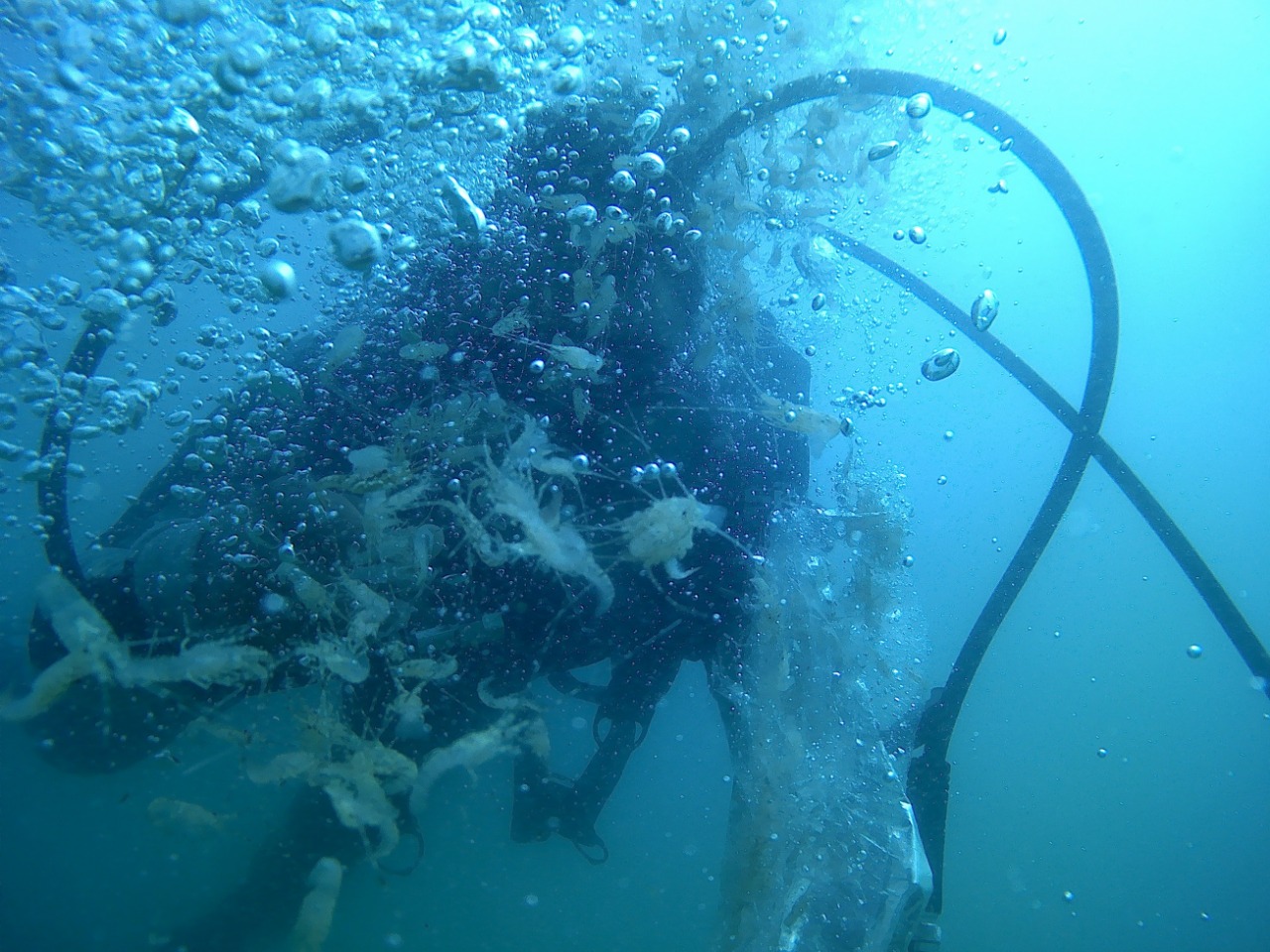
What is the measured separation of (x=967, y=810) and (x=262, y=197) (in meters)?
36.7

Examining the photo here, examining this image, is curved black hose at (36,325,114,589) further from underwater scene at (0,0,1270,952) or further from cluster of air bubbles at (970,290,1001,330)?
cluster of air bubbles at (970,290,1001,330)

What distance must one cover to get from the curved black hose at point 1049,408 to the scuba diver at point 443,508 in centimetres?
82

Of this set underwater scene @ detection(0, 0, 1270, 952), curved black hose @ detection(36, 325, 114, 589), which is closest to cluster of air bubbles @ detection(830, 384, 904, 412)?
underwater scene @ detection(0, 0, 1270, 952)

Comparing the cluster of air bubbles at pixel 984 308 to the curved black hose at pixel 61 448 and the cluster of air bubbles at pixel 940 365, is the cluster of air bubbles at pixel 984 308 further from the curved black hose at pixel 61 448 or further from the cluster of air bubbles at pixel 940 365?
the curved black hose at pixel 61 448

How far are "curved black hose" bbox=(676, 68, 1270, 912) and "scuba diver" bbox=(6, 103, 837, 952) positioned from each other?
0.82m

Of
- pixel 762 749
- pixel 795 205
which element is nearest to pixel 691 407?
pixel 795 205

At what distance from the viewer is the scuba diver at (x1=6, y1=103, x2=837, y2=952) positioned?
2.30m

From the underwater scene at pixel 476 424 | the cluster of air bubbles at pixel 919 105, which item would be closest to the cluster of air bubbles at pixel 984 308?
the underwater scene at pixel 476 424

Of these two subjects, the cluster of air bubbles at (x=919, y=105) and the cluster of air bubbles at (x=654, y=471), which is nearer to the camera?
the cluster of air bubbles at (x=654, y=471)

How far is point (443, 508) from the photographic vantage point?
2.38m

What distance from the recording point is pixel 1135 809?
33625 millimetres

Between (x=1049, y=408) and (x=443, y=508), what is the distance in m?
3.98

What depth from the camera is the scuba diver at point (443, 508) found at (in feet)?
7.55

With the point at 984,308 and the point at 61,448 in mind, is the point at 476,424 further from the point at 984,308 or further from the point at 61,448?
the point at 984,308
